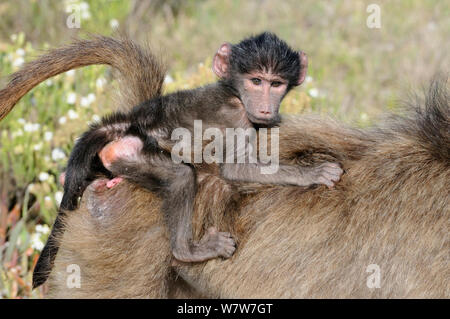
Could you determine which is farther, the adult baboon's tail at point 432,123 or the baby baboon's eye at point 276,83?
the baby baboon's eye at point 276,83

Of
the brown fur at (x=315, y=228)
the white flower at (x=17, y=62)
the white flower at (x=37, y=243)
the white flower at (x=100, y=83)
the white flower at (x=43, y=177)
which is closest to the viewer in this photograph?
the brown fur at (x=315, y=228)

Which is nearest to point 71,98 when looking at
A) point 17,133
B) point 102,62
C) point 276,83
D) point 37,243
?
point 17,133

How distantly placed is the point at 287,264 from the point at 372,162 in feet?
1.67

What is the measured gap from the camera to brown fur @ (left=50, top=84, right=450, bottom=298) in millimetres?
2893

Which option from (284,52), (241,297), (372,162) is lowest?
(241,297)

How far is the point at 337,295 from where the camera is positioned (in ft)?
9.64

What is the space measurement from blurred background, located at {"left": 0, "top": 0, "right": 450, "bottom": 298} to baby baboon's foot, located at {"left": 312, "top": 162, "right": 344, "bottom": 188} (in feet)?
5.34

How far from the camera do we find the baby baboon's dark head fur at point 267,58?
3.16m

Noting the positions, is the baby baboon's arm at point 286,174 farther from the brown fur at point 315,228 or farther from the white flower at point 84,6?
the white flower at point 84,6

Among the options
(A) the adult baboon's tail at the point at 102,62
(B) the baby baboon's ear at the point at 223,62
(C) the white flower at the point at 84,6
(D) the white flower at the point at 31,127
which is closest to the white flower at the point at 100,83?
(D) the white flower at the point at 31,127

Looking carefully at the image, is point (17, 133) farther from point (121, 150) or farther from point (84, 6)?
point (121, 150)

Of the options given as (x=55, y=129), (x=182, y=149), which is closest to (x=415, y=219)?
(x=182, y=149)

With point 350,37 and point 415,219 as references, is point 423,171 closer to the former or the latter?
point 415,219

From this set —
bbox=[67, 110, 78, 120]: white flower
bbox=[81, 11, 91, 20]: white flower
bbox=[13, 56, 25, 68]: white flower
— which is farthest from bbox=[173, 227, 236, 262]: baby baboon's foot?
bbox=[81, 11, 91, 20]: white flower
